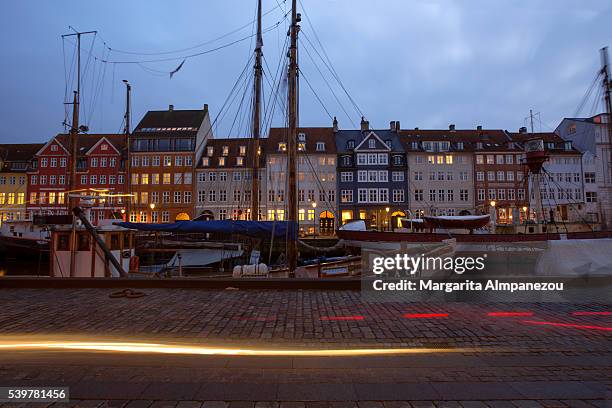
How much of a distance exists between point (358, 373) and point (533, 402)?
1846mm

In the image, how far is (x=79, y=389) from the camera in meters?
3.95

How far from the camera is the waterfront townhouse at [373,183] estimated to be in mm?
50344

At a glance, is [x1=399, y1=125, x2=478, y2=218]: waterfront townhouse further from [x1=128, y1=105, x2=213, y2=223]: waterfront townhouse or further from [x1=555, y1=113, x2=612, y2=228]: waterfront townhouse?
[x1=128, y1=105, x2=213, y2=223]: waterfront townhouse

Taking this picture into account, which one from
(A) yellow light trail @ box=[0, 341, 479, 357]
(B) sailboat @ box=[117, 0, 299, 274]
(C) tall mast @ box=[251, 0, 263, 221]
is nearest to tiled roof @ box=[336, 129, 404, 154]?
(C) tall mast @ box=[251, 0, 263, 221]

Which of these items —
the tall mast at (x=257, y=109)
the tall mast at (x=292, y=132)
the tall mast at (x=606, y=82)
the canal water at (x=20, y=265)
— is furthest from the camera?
the tall mast at (x=606, y=82)

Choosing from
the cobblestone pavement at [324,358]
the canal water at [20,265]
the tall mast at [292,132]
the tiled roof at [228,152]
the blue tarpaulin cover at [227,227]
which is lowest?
the canal water at [20,265]

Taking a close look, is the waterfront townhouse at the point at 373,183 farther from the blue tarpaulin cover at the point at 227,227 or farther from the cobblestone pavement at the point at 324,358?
the cobblestone pavement at the point at 324,358

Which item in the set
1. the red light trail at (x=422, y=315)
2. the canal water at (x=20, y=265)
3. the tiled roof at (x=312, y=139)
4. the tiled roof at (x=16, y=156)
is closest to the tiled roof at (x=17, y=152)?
the tiled roof at (x=16, y=156)

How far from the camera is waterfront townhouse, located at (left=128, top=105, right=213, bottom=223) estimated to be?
168 ft

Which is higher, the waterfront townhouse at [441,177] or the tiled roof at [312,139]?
the tiled roof at [312,139]

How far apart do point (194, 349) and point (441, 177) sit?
51284mm

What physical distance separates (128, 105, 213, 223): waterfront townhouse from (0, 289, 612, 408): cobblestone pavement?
147ft

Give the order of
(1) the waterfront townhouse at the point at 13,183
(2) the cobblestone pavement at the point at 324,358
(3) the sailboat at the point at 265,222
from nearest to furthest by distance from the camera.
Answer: (2) the cobblestone pavement at the point at 324,358 < (3) the sailboat at the point at 265,222 < (1) the waterfront townhouse at the point at 13,183

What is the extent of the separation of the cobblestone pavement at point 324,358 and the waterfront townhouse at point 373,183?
139ft
